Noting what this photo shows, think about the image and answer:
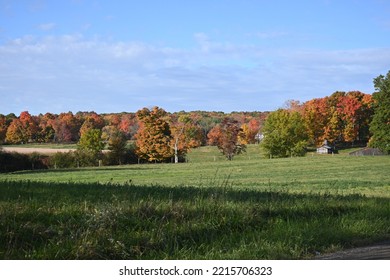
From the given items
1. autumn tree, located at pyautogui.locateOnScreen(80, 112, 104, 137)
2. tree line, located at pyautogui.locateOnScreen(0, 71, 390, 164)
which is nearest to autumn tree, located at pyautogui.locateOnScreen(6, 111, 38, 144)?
tree line, located at pyautogui.locateOnScreen(0, 71, 390, 164)

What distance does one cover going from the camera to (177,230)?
7.55 m

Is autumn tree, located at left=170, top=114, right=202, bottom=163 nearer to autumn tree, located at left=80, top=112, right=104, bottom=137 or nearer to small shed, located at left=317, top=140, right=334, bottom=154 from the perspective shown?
autumn tree, located at left=80, top=112, right=104, bottom=137

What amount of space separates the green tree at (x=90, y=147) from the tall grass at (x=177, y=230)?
67127 mm

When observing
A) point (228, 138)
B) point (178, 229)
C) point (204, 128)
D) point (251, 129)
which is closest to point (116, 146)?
point (228, 138)

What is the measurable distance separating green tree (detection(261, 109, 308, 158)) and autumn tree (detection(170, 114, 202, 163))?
15.1 metres

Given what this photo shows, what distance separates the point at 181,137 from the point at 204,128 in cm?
2590

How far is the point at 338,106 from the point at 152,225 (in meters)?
103

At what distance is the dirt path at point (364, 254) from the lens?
673 centimetres

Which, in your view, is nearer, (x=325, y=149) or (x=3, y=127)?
(x=3, y=127)

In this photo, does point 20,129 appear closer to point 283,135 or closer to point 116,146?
point 116,146

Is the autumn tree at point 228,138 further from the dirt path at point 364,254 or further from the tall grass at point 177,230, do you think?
the dirt path at point 364,254

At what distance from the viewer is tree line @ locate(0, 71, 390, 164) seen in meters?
78.5
